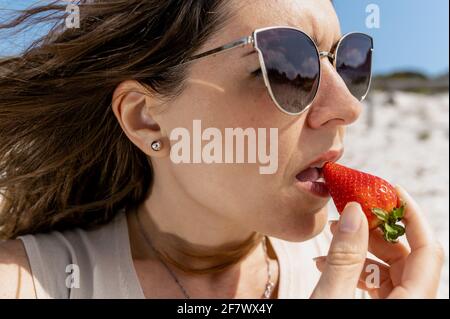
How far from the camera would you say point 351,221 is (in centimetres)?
165

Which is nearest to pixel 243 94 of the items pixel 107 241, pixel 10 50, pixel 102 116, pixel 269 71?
pixel 269 71

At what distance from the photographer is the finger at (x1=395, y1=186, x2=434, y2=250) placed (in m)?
1.83

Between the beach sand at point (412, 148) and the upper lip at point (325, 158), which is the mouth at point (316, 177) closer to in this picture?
the upper lip at point (325, 158)

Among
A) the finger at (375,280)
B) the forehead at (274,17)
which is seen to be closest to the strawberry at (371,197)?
the finger at (375,280)

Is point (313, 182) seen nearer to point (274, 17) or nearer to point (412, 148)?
point (274, 17)

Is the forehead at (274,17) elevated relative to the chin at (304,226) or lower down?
elevated

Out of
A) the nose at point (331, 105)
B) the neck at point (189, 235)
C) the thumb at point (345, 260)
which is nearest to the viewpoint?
the thumb at point (345, 260)

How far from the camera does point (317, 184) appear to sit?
6.51 feet

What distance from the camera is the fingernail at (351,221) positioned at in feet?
5.36

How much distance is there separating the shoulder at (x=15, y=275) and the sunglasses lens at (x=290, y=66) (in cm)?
112

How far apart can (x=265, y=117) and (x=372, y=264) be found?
2.20 feet

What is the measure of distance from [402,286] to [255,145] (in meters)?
0.63

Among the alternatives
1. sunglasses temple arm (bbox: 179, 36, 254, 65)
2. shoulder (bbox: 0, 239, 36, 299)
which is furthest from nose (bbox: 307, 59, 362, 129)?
shoulder (bbox: 0, 239, 36, 299)
